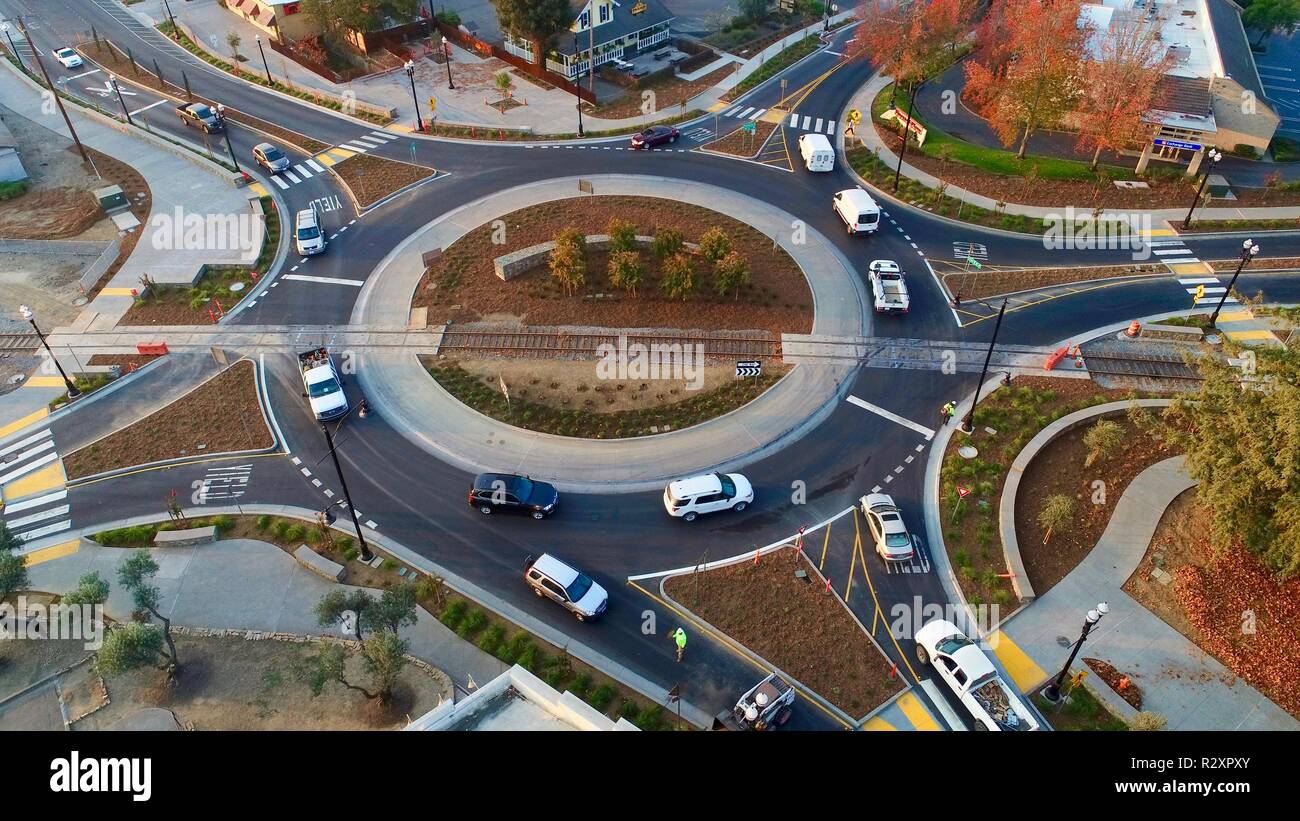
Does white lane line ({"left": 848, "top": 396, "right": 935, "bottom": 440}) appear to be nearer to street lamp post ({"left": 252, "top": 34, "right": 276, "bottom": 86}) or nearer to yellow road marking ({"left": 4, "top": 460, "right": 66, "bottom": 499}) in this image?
yellow road marking ({"left": 4, "top": 460, "right": 66, "bottom": 499})

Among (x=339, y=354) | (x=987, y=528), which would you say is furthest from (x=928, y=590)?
(x=339, y=354)

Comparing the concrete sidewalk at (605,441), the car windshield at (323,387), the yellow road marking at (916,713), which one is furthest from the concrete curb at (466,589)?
the yellow road marking at (916,713)

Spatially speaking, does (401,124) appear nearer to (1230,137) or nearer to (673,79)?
(673,79)

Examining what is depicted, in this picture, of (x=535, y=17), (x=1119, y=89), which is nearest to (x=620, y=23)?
(x=535, y=17)

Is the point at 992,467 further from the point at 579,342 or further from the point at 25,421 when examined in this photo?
the point at 25,421

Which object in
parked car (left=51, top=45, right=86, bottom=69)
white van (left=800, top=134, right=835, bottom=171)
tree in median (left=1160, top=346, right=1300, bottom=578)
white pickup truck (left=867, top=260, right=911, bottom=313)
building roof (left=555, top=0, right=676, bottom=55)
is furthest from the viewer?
parked car (left=51, top=45, right=86, bottom=69)

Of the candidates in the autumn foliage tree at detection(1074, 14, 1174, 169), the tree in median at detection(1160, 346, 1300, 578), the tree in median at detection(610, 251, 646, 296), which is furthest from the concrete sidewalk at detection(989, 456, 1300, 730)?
the autumn foliage tree at detection(1074, 14, 1174, 169)
